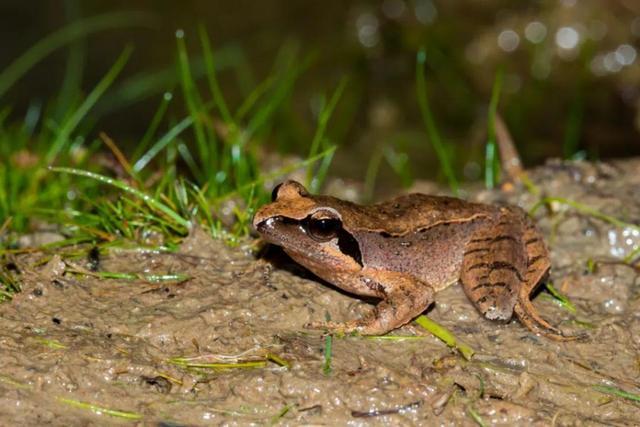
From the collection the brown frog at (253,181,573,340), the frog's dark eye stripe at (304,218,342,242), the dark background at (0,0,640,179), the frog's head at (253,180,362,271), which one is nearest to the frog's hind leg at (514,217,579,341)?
the brown frog at (253,181,573,340)

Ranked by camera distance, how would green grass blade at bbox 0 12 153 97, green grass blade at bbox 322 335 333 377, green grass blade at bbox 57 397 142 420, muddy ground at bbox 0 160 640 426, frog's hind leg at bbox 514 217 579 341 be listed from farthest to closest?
green grass blade at bbox 0 12 153 97, frog's hind leg at bbox 514 217 579 341, green grass blade at bbox 322 335 333 377, muddy ground at bbox 0 160 640 426, green grass blade at bbox 57 397 142 420

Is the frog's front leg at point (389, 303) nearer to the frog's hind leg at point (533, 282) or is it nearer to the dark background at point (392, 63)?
the frog's hind leg at point (533, 282)

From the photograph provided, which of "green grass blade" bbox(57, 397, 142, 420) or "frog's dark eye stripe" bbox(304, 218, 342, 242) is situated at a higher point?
"frog's dark eye stripe" bbox(304, 218, 342, 242)

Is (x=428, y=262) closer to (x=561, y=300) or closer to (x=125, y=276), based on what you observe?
(x=561, y=300)

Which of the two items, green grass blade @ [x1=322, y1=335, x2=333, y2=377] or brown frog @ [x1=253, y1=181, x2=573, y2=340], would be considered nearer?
green grass blade @ [x1=322, y1=335, x2=333, y2=377]

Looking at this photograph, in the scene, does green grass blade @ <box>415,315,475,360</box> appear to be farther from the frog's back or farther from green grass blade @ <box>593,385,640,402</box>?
green grass blade @ <box>593,385,640,402</box>

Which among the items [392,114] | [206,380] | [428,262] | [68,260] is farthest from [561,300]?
[392,114]

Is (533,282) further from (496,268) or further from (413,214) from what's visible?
(413,214)

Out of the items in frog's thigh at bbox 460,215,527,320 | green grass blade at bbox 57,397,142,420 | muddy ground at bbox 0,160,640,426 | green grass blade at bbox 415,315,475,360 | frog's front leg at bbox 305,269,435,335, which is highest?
frog's thigh at bbox 460,215,527,320
